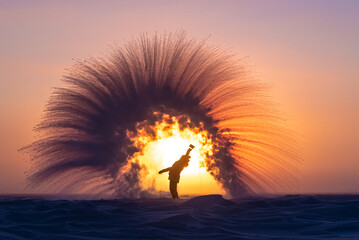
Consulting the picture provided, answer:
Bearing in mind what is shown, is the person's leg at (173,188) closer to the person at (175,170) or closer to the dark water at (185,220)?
the person at (175,170)

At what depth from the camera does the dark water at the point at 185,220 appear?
1359 centimetres

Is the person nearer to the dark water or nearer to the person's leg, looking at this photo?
the person's leg

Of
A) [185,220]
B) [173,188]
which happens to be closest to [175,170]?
[173,188]

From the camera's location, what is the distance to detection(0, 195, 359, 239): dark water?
44.6 feet

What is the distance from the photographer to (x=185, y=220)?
51.0 feet

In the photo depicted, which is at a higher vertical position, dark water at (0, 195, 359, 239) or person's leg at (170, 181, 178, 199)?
person's leg at (170, 181, 178, 199)

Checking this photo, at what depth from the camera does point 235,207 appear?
19.2m

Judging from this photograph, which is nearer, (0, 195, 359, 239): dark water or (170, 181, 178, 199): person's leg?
(0, 195, 359, 239): dark water

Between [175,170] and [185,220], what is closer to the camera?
[185,220]

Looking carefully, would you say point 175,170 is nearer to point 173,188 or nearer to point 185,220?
point 173,188

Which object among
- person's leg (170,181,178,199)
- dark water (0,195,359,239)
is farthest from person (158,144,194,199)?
dark water (0,195,359,239)

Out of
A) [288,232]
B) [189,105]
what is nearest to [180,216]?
[288,232]

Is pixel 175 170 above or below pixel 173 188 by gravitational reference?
above

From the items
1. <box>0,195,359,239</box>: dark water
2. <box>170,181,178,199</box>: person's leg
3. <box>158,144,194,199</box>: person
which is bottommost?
<box>0,195,359,239</box>: dark water
